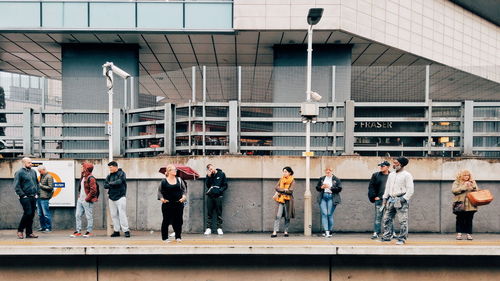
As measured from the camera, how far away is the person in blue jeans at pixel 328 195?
962 cm

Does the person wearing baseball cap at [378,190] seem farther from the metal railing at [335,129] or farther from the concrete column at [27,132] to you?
the concrete column at [27,132]

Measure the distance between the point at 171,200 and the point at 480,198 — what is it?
6977mm

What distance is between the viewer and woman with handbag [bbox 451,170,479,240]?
906 cm

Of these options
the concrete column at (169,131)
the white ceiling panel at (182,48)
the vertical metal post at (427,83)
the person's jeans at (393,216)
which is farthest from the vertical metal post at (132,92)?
the vertical metal post at (427,83)

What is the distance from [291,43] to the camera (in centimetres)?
1577

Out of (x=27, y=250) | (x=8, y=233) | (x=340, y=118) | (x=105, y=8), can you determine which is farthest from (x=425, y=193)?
(x=105, y=8)

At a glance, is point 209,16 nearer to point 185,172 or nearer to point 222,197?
point 185,172

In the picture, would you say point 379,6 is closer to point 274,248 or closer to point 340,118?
point 340,118

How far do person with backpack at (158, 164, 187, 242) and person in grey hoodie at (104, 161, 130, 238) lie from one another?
1353 mm

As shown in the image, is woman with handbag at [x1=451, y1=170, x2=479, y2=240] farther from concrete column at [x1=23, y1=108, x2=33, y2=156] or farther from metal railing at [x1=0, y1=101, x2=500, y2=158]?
concrete column at [x1=23, y1=108, x2=33, y2=156]

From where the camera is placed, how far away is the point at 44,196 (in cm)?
1038

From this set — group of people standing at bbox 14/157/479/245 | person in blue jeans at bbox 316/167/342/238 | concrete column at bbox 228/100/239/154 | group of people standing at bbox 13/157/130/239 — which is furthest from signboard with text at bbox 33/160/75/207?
person in blue jeans at bbox 316/167/342/238

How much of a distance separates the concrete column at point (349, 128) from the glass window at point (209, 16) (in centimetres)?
599

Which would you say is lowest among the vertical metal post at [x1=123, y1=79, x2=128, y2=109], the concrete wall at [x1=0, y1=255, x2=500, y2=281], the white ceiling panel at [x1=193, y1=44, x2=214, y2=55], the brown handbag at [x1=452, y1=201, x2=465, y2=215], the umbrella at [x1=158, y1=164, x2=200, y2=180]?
the concrete wall at [x1=0, y1=255, x2=500, y2=281]
